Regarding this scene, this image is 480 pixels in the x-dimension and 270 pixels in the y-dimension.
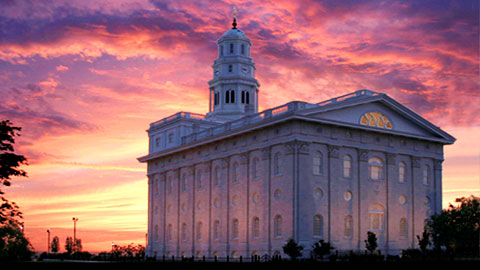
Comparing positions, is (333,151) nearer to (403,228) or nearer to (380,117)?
(380,117)

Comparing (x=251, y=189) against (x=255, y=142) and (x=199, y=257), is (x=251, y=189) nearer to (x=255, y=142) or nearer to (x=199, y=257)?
(x=255, y=142)

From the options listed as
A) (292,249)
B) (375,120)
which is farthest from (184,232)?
(375,120)

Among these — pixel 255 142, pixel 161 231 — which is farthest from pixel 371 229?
pixel 161 231

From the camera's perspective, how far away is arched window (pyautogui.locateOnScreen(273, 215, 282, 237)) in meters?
59.3

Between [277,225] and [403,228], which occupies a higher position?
[277,225]

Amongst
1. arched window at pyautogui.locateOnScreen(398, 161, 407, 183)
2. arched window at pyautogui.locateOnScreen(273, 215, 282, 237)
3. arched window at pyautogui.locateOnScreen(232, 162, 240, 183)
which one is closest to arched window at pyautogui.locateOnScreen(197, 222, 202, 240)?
arched window at pyautogui.locateOnScreen(232, 162, 240, 183)

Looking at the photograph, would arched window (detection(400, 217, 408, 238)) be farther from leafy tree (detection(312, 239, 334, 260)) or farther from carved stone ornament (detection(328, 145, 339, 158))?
leafy tree (detection(312, 239, 334, 260))

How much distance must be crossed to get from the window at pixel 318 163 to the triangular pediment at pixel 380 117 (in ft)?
10.7

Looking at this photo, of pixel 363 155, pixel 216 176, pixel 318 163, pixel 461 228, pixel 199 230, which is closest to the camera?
pixel 318 163

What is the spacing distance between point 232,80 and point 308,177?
93.0 ft

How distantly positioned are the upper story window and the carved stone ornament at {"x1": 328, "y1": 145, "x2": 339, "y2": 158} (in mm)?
4116

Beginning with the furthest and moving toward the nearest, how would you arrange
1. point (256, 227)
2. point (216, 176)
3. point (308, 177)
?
point (216, 176)
point (256, 227)
point (308, 177)

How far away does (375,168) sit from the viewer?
211 ft

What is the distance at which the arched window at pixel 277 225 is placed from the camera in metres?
59.3
